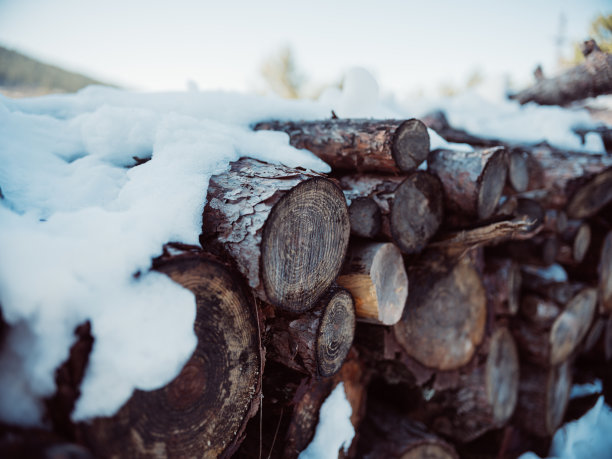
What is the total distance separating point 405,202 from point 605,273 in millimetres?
2833

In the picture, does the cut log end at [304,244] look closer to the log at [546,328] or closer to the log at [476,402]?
the log at [476,402]

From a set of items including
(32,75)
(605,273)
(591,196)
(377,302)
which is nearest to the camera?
(377,302)

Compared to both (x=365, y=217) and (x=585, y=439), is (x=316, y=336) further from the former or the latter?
(x=585, y=439)

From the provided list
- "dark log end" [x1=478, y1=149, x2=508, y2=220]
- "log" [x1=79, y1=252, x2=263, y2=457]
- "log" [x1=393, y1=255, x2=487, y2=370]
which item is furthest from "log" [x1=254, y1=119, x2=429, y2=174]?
"log" [x1=79, y1=252, x2=263, y2=457]

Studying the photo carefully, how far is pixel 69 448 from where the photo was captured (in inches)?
23.3

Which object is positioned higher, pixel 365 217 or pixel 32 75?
pixel 32 75

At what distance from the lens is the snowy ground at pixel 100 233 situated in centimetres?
66

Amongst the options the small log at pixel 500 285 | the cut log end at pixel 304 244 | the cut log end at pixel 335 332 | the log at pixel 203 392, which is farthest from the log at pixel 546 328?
the log at pixel 203 392

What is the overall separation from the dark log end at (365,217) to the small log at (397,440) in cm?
106

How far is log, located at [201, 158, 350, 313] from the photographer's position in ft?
2.96

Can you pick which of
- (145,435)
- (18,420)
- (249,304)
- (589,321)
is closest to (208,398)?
(145,435)

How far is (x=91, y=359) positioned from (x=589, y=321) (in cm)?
352

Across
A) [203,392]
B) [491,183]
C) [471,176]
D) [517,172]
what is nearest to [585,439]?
[517,172]

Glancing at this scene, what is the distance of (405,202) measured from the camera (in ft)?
Result: 4.84
